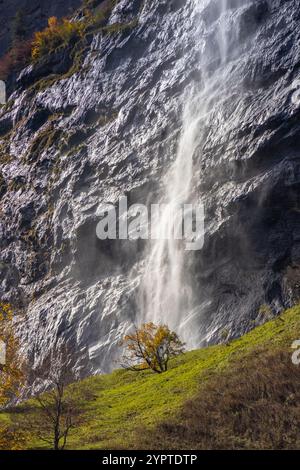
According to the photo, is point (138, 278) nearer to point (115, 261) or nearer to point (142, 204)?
point (115, 261)

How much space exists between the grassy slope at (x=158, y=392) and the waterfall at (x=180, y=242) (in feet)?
19.5

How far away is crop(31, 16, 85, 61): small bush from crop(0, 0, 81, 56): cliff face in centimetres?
1036

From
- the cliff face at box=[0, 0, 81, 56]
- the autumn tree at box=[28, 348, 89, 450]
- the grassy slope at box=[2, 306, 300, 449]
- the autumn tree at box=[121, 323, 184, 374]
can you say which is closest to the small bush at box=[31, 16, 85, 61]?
the cliff face at box=[0, 0, 81, 56]

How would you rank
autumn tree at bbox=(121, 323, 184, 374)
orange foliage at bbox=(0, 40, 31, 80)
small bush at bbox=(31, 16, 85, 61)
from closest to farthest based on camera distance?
autumn tree at bbox=(121, 323, 184, 374), small bush at bbox=(31, 16, 85, 61), orange foliage at bbox=(0, 40, 31, 80)

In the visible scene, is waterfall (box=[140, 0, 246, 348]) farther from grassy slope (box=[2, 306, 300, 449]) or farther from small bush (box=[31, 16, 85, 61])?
small bush (box=[31, 16, 85, 61])

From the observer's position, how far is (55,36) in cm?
9062

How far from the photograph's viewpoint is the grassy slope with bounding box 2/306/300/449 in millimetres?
24219

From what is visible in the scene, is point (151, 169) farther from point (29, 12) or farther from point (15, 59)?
point (29, 12)

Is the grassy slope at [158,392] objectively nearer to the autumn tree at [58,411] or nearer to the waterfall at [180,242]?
the autumn tree at [58,411]

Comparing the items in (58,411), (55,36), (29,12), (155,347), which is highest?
(29,12)

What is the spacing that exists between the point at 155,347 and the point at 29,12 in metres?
93.0

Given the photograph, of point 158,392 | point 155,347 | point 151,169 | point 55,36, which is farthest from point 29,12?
point 158,392

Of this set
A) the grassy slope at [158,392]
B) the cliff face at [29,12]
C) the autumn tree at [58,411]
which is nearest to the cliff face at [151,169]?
the grassy slope at [158,392]

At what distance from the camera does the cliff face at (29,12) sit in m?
106
